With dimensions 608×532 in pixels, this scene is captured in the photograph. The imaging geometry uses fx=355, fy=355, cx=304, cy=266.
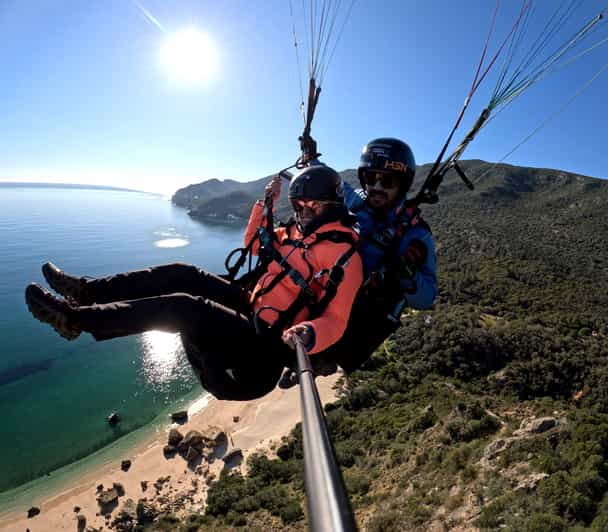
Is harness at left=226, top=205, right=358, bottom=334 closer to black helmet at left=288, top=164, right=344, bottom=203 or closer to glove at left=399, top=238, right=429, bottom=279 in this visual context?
black helmet at left=288, top=164, right=344, bottom=203

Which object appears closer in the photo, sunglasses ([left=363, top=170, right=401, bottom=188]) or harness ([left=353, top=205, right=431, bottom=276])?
harness ([left=353, top=205, right=431, bottom=276])

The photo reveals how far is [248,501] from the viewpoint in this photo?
Result: 47.8 feet

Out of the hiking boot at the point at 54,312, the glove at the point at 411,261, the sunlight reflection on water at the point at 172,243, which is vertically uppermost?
the sunlight reflection on water at the point at 172,243

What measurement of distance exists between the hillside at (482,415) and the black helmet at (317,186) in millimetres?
8519

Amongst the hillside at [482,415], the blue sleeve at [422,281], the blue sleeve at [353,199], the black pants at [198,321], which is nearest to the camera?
the black pants at [198,321]

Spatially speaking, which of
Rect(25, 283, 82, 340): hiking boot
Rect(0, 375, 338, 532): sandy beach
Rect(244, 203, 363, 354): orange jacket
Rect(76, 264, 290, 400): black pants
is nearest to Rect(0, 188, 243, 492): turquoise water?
Rect(0, 375, 338, 532): sandy beach

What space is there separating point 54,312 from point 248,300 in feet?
4.61

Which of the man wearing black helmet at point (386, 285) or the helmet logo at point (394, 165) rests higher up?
the helmet logo at point (394, 165)

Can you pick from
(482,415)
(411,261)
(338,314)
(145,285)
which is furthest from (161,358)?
(338,314)

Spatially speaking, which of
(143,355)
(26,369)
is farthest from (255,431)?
(26,369)

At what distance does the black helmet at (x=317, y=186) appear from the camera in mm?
2854

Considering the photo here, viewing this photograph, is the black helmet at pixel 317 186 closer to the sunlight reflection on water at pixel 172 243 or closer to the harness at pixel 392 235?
the harness at pixel 392 235

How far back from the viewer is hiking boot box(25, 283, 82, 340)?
2.25 meters

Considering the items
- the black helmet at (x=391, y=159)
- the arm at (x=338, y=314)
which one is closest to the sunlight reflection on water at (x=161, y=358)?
the black helmet at (x=391, y=159)
